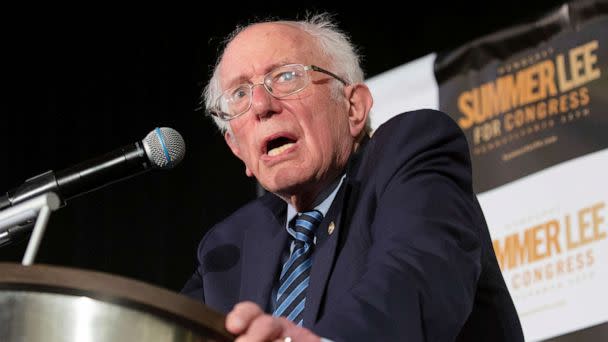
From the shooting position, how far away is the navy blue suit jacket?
150cm

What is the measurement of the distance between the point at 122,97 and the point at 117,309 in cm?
300

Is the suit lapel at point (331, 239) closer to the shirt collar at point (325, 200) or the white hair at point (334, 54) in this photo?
the shirt collar at point (325, 200)

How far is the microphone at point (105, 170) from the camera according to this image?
168 cm

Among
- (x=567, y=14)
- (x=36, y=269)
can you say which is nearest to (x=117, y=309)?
(x=36, y=269)

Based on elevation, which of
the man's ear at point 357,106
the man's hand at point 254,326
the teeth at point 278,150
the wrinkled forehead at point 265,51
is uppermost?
the wrinkled forehead at point 265,51

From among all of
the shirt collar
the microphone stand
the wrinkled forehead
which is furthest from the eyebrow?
the microphone stand

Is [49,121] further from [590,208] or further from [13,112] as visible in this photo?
[590,208]

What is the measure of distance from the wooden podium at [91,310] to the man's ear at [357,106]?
51.3 inches

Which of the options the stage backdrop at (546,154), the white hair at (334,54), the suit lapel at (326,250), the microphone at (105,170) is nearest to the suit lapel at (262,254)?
the suit lapel at (326,250)

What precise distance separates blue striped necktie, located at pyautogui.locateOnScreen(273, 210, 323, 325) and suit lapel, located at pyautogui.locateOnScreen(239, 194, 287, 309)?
29 millimetres

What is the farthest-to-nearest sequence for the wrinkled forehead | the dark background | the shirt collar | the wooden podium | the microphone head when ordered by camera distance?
the dark background, the wrinkled forehead, the shirt collar, the microphone head, the wooden podium

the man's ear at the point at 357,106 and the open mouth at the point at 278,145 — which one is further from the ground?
the man's ear at the point at 357,106

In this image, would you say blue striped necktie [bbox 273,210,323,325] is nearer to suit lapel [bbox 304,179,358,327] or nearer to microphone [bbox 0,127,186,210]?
suit lapel [bbox 304,179,358,327]

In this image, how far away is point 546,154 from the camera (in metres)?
2.77
